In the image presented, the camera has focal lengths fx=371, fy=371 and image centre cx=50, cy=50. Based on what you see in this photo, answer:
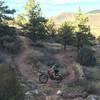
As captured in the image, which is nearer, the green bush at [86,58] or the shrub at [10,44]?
the shrub at [10,44]

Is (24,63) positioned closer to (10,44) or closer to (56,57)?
(10,44)

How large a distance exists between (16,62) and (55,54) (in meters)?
10.9

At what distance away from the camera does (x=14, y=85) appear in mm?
22578

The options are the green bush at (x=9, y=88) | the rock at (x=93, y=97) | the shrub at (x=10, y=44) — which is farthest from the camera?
the shrub at (x=10, y=44)

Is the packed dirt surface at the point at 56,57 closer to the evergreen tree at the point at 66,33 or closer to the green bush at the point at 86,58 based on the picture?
the evergreen tree at the point at 66,33

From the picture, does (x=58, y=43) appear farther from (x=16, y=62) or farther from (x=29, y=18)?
(x=16, y=62)

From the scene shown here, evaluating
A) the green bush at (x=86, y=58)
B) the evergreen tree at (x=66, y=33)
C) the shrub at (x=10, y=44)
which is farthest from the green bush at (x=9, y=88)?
the evergreen tree at (x=66, y=33)

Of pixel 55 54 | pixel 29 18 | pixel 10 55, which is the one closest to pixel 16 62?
pixel 10 55

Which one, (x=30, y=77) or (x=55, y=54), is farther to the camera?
(x=55, y=54)

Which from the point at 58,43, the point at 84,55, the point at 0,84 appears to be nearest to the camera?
the point at 0,84

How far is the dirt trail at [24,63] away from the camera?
3496 centimetres

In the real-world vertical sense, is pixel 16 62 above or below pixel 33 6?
below

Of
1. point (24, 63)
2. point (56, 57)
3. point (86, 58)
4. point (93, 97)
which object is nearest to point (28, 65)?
point (24, 63)

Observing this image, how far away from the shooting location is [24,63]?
3966 centimetres
